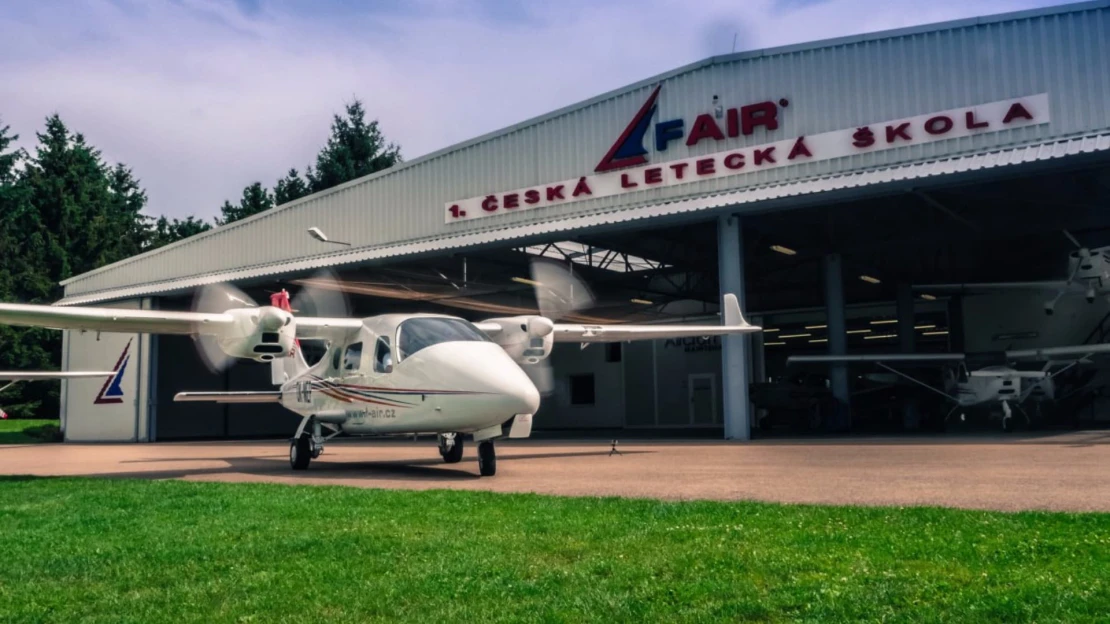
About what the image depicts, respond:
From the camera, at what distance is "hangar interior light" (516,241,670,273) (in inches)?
1101

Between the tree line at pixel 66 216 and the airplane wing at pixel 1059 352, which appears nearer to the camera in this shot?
the airplane wing at pixel 1059 352

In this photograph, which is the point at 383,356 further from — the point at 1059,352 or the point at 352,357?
the point at 1059,352

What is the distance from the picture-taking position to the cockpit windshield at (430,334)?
14.0 metres

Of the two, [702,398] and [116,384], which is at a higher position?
[116,384]

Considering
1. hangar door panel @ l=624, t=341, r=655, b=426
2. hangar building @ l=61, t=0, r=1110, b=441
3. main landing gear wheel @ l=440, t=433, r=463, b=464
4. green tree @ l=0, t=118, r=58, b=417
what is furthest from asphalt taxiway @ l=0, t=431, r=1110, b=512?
green tree @ l=0, t=118, r=58, b=417

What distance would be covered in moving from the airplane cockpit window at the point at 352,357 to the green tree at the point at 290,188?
2111 inches

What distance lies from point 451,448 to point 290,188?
5511 cm

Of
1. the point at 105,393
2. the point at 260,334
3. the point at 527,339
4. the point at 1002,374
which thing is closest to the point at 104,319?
the point at 260,334

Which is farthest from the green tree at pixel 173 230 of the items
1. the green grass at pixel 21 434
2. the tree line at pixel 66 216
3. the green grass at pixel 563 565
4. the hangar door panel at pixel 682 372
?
the green grass at pixel 563 565

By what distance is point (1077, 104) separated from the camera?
17438mm

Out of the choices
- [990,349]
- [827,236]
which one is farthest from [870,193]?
[990,349]

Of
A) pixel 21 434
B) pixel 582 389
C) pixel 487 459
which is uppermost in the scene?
pixel 582 389

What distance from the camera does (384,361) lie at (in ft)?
48.1

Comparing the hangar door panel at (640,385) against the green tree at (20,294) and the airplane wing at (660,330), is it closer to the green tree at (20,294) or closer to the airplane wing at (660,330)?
the airplane wing at (660,330)
